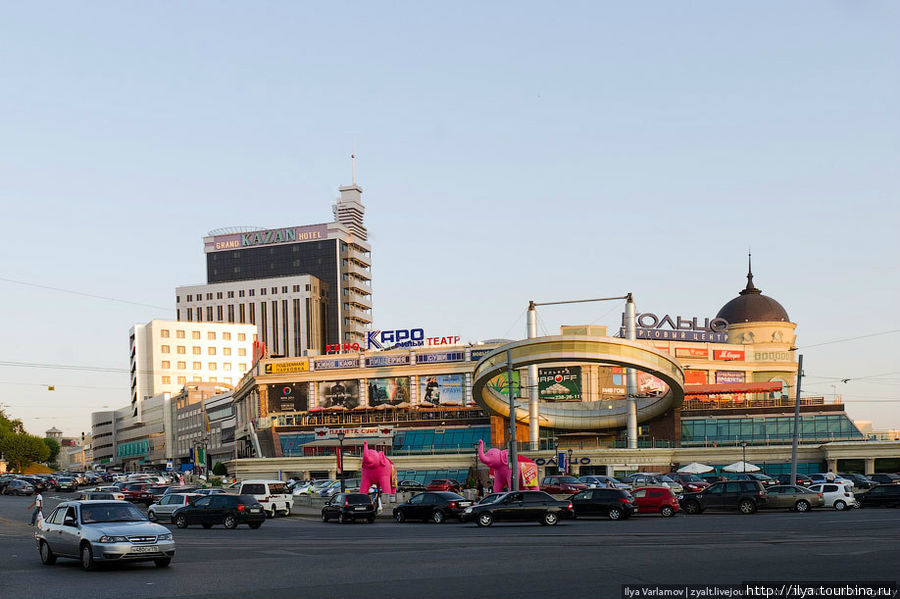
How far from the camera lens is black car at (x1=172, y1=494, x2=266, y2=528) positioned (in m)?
42.9

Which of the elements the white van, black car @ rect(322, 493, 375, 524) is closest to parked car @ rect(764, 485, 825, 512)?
black car @ rect(322, 493, 375, 524)

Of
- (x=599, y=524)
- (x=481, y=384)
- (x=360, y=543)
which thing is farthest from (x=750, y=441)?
(x=360, y=543)

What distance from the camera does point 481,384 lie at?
3671 inches

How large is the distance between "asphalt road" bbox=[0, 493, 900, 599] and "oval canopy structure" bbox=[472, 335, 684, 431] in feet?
150

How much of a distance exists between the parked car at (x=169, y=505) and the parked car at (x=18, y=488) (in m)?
45.1

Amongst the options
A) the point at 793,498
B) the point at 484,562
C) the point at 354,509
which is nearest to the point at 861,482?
the point at 793,498

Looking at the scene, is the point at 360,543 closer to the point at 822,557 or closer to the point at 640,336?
the point at 822,557

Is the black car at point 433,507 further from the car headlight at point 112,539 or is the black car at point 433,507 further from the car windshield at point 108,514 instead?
the car headlight at point 112,539

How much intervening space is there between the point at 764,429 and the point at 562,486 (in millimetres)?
49565

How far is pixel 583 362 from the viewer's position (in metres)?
86.9

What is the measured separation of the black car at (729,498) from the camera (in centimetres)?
4709

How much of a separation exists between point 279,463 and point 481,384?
2474 cm

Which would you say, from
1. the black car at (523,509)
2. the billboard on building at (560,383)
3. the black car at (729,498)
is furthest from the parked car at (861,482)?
the billboard on building at (560,383)

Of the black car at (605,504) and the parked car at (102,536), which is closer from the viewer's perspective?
the parked car at (102,536)
